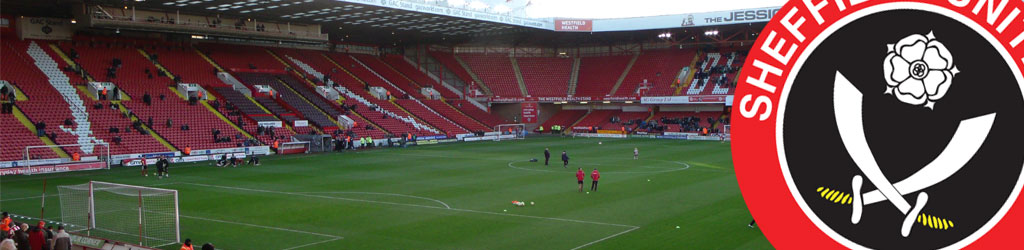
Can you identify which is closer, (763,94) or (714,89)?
(763,94)

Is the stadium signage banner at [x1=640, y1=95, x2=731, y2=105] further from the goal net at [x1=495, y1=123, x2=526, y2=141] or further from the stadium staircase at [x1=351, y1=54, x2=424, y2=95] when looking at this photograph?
the stadium staircase at [x1=351, y1=54, x2=424, y2=95]

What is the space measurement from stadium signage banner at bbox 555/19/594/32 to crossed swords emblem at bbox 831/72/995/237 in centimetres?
6535

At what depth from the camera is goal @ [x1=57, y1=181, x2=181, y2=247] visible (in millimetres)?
19219

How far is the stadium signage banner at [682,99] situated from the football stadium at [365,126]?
0.20 meters

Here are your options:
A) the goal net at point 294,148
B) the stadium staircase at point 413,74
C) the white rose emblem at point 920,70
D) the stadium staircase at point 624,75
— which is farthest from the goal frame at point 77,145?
the stadium staircase at point 624,75

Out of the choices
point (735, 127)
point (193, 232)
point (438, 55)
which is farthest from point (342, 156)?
point (735, 127)

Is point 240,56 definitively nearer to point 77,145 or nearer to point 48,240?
point 77,145

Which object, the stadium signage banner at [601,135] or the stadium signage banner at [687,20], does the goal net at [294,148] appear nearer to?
the stadium signage banner at [601,135]

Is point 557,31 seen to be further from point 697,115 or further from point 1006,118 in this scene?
point 1006,118

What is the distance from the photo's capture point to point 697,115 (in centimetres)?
6956

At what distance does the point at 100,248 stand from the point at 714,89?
2308 inches

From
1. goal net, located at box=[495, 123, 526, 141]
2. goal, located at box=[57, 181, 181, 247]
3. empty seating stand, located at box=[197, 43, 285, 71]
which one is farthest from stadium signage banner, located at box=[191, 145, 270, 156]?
goal net, located at box=[495, 123, 526, 141]

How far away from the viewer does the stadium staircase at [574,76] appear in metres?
79.7

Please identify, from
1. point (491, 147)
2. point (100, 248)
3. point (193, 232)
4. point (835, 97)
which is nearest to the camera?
point (835, 97)
